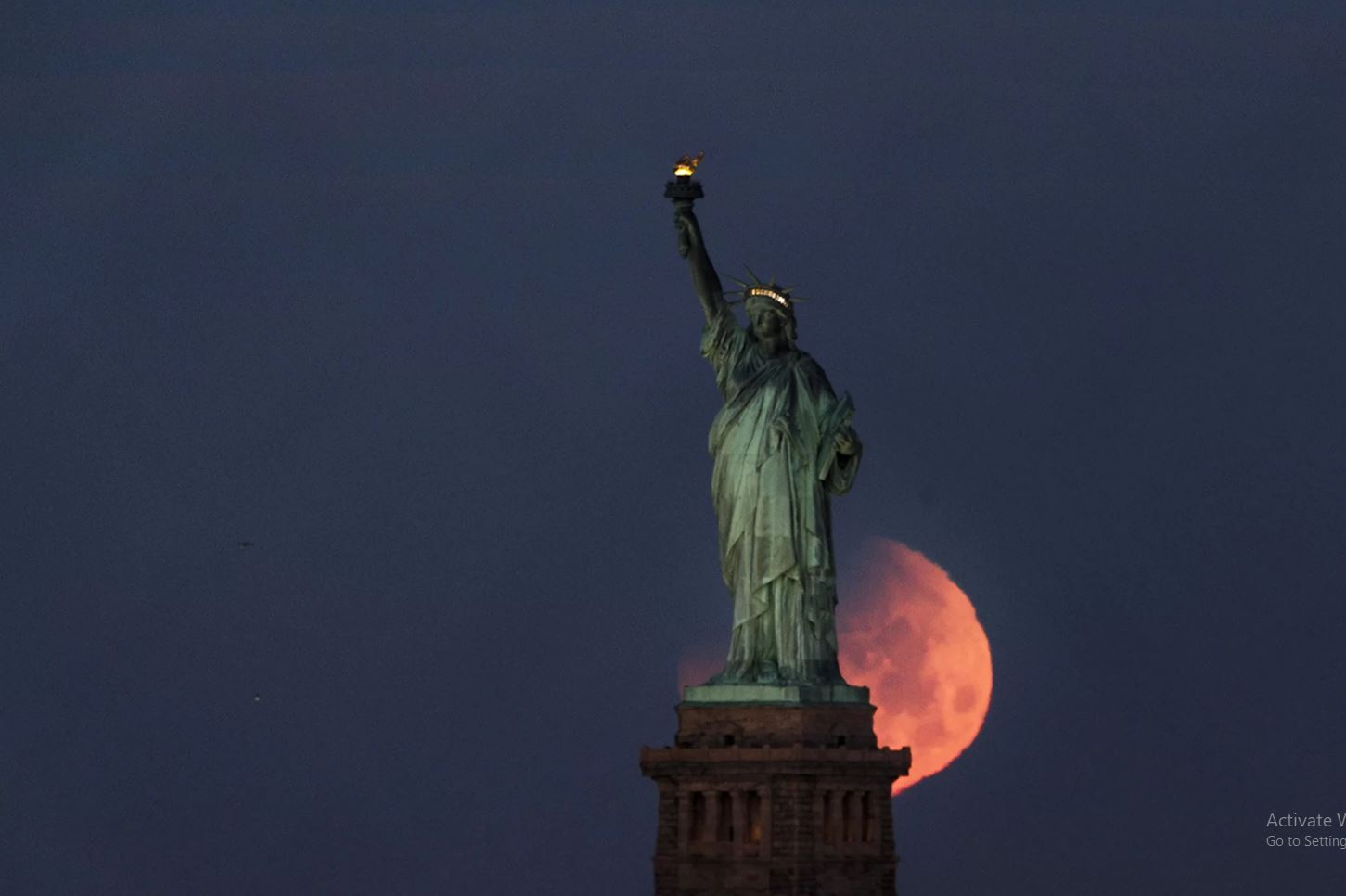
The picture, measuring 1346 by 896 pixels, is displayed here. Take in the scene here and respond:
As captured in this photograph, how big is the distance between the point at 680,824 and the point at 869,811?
225 centimetres

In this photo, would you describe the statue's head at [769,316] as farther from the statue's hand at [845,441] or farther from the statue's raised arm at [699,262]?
the statue's hand at [845,441]

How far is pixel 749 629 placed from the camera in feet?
153

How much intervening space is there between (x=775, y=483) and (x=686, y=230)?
3320 mm

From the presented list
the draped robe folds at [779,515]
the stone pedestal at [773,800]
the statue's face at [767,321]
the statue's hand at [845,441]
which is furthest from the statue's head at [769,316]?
the stone pedestal at [773,800]

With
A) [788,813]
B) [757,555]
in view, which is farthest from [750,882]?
[757,555]

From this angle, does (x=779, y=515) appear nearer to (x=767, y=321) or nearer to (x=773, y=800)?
(x=767, y=321)

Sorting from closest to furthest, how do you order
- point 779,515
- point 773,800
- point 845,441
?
point 773,800 → point 779,515 → point 845,441

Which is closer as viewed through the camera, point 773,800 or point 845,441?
point 773,800

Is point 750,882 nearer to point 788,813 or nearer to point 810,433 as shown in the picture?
point 788,813

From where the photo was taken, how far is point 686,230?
1871 inches

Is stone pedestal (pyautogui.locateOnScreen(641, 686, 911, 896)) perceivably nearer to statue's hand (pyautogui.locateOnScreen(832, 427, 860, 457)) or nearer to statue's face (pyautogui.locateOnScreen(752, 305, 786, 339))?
statue's hand (pyautogui.locateOnScreen(832, 427, 860, 457))

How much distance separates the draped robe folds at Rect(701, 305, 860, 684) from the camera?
46.7m

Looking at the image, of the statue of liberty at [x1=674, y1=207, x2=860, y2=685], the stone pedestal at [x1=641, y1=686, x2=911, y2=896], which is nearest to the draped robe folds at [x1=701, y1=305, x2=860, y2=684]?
the statue of liberty at [x1=674, y1=207, x2=860, y2=685]

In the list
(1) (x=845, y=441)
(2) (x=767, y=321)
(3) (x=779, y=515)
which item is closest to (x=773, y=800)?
(3) (x=779, y=515)
